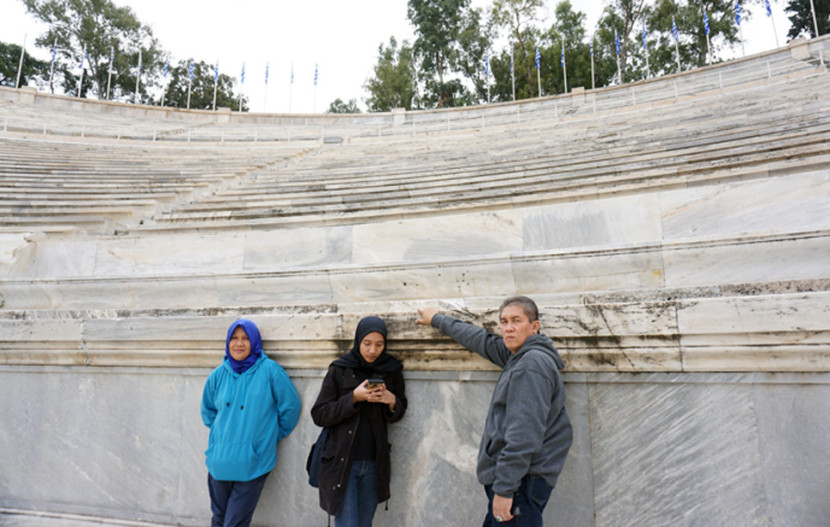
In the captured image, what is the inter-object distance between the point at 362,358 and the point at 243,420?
74cm

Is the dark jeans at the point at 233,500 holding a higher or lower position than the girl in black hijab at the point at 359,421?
lower

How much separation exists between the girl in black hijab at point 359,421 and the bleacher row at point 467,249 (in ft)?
0.66

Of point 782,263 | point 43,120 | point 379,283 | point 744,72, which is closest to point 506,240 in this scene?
point 379,283

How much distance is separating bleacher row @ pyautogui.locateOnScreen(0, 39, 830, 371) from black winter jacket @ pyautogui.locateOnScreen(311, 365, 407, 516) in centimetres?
30

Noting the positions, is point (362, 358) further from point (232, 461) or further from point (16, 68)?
point (16, 68)

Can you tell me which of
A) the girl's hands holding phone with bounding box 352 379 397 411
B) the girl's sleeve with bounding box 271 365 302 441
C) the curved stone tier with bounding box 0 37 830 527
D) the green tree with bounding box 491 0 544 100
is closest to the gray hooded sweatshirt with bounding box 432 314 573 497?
the curved stone tier with bounding box 0 37 830 527

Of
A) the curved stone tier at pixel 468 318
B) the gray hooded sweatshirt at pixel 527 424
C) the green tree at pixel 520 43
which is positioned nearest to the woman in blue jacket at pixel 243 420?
the curved stone tier at pixel 468 318

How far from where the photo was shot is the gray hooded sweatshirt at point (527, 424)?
189 centimetres

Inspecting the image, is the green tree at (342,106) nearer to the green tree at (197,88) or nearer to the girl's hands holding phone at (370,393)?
the green tree at (197,88)

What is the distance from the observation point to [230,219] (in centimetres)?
659

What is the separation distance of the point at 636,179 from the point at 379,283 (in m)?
3.41

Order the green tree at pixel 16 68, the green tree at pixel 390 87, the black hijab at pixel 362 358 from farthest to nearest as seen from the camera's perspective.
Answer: the green tree at pixel 390 87 → the green tree at pixel 16 68 → the black hijab at pixel 362 358

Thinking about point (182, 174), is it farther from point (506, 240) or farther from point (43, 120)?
point (43, 120)

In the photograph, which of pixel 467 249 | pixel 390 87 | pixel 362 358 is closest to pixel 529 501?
pixel 362 358
